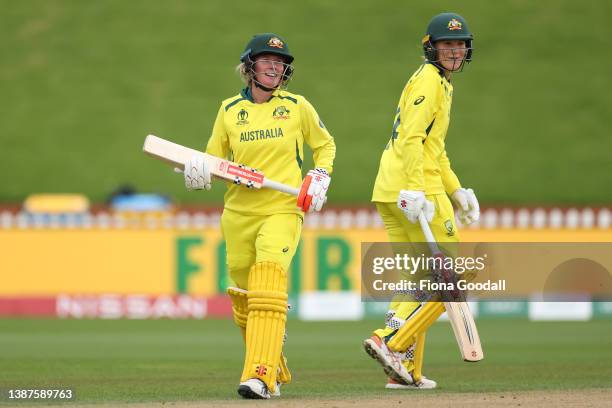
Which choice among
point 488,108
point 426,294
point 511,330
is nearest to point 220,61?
point 488,108

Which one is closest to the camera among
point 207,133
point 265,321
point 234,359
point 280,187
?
point 265,321

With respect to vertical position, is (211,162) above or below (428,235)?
above

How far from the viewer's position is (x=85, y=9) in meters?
29.0

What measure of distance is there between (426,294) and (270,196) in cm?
110

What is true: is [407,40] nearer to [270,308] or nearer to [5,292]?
[5,292]

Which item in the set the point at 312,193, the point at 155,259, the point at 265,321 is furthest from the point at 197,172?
the point at 155,259

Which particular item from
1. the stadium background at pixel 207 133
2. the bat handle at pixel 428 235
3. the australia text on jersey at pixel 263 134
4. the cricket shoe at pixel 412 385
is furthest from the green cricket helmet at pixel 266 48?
the stadium background at pixel 207 133

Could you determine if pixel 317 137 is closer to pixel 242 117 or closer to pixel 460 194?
pixel 242 117

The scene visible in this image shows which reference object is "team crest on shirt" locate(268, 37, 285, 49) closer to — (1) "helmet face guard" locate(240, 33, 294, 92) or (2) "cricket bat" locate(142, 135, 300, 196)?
(1) "helmet face guard" locate(240, 33, 294, 92)

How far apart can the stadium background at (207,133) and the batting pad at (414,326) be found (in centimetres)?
541

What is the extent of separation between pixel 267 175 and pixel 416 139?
2.79 ft

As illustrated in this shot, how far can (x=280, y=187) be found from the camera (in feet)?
25.3

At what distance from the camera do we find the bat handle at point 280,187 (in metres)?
7.68

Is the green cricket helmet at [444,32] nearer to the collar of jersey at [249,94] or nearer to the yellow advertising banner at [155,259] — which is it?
the collar of jersey at [249,94]
